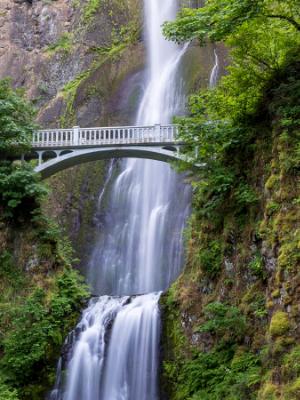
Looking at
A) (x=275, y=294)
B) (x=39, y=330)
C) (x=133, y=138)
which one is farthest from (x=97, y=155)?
(x=275, y=294)

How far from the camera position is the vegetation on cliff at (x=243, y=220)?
29.2ft

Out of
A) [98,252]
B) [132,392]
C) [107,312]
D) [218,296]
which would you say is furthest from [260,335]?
[98,252]

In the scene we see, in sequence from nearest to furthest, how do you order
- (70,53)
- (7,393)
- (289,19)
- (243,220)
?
(289,19), (243,220), (7,393), (70,53)

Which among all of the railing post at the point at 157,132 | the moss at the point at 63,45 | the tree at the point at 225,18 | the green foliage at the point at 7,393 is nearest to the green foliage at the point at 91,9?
the moss at the point at 63,45

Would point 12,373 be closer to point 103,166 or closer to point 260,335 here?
point 260,335

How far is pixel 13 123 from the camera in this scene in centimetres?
1792

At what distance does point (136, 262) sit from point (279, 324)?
1429 cm

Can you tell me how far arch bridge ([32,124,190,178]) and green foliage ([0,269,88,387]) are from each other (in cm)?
489

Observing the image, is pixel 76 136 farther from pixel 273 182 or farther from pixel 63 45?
pixel 63 45

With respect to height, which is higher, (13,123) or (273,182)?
(13,123)

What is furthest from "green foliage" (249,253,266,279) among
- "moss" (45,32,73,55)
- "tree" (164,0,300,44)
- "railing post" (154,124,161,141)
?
"moss" (45,32,73,55)

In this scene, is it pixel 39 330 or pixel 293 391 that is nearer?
pixel 293 391

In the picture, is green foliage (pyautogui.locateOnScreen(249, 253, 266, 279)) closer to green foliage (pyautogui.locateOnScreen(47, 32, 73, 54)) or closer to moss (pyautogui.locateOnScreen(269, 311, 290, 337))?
moss (pyautogui.locateOnScreen(269, 311, 290, 337))

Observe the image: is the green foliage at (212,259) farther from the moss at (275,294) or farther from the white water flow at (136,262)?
the moss at (275,294)
